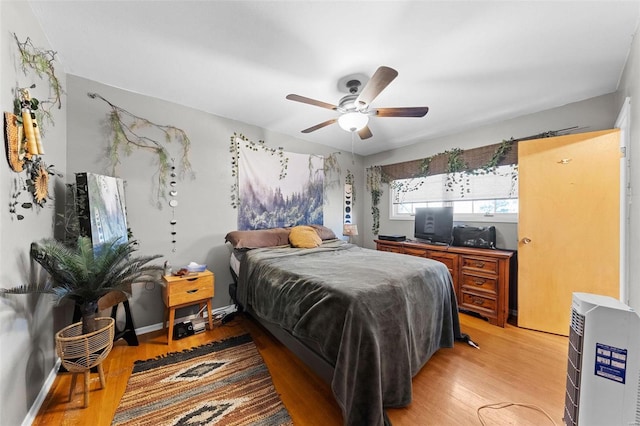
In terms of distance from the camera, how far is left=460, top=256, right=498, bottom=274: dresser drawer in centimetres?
276

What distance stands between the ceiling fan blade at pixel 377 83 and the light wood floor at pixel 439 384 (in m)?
2.19

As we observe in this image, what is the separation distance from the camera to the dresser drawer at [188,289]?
7.45 feet

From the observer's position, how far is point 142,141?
2.51 m

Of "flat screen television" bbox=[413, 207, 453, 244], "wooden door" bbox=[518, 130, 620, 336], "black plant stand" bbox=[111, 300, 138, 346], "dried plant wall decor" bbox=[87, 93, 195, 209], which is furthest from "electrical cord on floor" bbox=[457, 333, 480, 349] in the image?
"dried plant wall decor" bbox=[87, 93, 195, 209]

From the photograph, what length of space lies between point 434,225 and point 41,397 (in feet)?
13.5

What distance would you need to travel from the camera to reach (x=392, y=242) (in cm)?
373

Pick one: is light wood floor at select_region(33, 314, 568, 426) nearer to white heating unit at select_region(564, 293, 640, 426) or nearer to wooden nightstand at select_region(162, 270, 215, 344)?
wooden nightstand at select_region(162, 270, 215, 344)

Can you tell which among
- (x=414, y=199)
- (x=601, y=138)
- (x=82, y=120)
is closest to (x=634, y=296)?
(x=601, y=138)

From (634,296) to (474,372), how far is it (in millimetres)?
1178

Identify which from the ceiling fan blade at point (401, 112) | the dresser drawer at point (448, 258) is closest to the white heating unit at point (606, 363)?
the ceiling fan blade at point (401, 112)

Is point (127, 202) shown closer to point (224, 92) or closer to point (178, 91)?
point (178, 91)

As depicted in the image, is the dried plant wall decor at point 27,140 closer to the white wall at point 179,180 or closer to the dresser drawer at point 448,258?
the white wall at point 179,180

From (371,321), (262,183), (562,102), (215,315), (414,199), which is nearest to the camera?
(371,321)

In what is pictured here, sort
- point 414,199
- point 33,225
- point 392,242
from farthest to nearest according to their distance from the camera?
point 414,199, point 392,242, point 33,225
